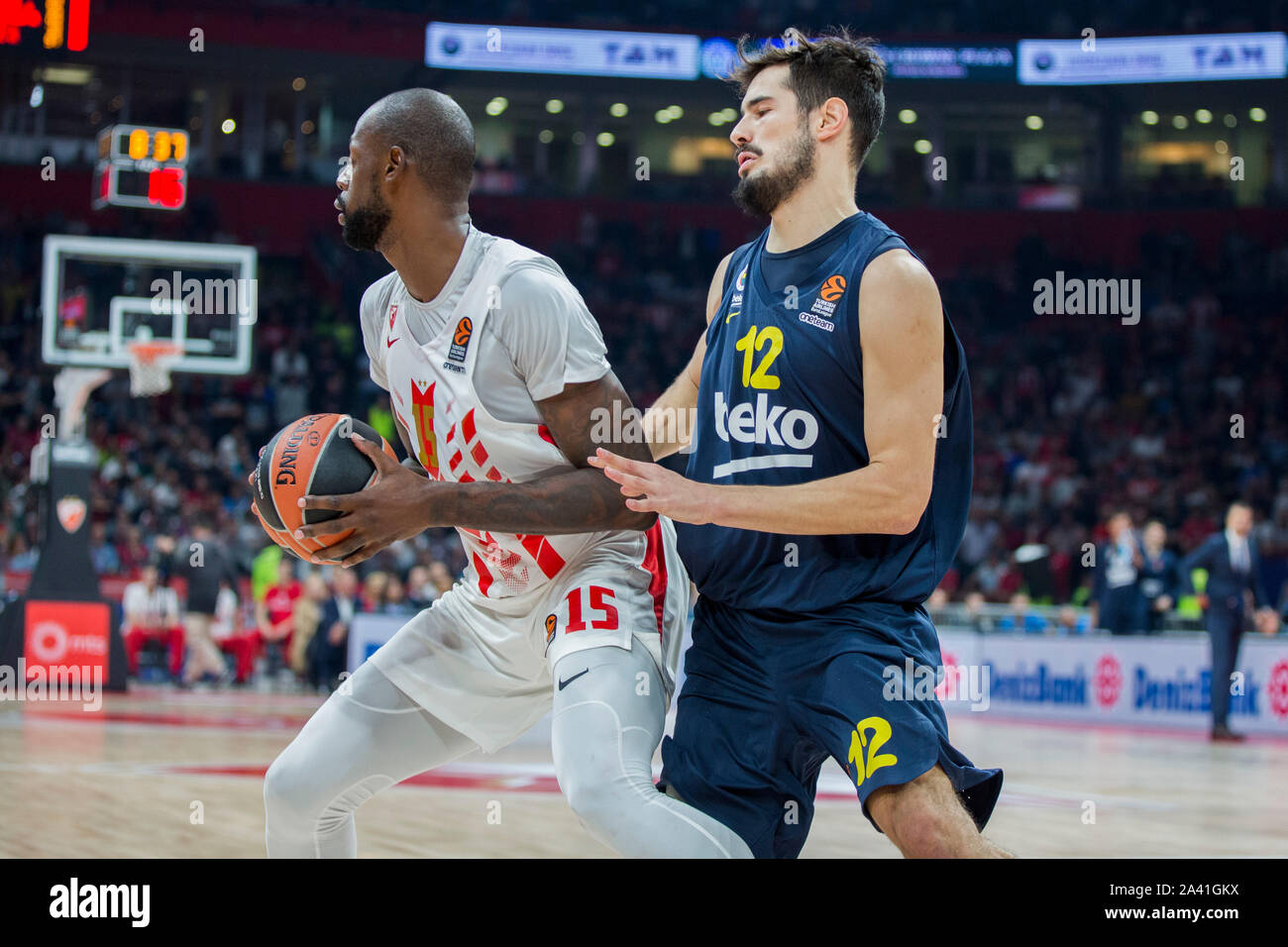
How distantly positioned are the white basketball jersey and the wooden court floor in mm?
2202

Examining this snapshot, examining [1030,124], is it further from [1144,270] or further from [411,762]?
[411,762]

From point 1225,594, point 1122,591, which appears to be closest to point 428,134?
point 1225,594

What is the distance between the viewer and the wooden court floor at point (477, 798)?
5.84 m

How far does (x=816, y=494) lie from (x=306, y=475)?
46.8 inches

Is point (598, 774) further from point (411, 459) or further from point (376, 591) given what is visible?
point (376, 591)

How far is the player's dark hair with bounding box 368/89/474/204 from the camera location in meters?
3.55

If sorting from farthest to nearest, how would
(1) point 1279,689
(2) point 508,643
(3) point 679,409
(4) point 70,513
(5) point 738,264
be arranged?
1. (4) point 70,513
2. (1) point 1279,689
3. (3) point 679,409
4. (5) point 738,264
5. (2) point 508,643

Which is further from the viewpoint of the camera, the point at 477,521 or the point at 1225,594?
the point at 1225,594

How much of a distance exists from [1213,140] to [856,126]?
2908 cm

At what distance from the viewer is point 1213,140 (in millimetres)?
29547

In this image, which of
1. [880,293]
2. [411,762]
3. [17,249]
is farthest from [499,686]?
[17,249]

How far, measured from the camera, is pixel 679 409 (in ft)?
12.7

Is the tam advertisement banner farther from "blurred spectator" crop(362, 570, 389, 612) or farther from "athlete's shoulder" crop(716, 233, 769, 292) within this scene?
"athlete's shoulder" crop(716, 233, 769, 292)

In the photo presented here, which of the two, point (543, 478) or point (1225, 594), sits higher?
point (543, 478)
